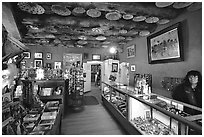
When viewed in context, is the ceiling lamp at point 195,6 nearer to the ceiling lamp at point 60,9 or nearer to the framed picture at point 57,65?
the ceiling lamp at point 60,9

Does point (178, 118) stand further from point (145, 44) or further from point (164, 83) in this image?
point (145, 44)

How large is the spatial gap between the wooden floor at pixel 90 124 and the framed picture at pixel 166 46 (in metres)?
2.13

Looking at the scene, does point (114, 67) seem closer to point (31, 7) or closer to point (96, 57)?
point (96, 57)

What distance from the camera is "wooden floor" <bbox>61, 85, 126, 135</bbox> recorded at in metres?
2.89

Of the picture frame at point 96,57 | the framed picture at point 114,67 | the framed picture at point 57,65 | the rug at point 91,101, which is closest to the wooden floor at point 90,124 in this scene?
the rug at point 91,101

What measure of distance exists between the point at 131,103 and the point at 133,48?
112 inches

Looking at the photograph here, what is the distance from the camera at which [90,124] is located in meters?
3.32

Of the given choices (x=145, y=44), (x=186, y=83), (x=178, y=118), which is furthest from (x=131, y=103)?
(x=145, y=44)

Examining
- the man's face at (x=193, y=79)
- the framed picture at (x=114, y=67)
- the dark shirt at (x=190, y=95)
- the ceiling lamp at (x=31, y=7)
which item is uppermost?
the ceiling lamp at (x=31, y=7)

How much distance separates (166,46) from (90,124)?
2.87 metres

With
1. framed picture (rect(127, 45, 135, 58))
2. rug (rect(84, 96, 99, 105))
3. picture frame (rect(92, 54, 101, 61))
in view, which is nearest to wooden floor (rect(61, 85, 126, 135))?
rug (rect(84, 96, 99, 105))

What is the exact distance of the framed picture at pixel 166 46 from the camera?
265 centimetres

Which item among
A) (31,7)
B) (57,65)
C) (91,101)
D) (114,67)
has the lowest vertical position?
(91,101)

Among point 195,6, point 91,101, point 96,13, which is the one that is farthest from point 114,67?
point 195,6
